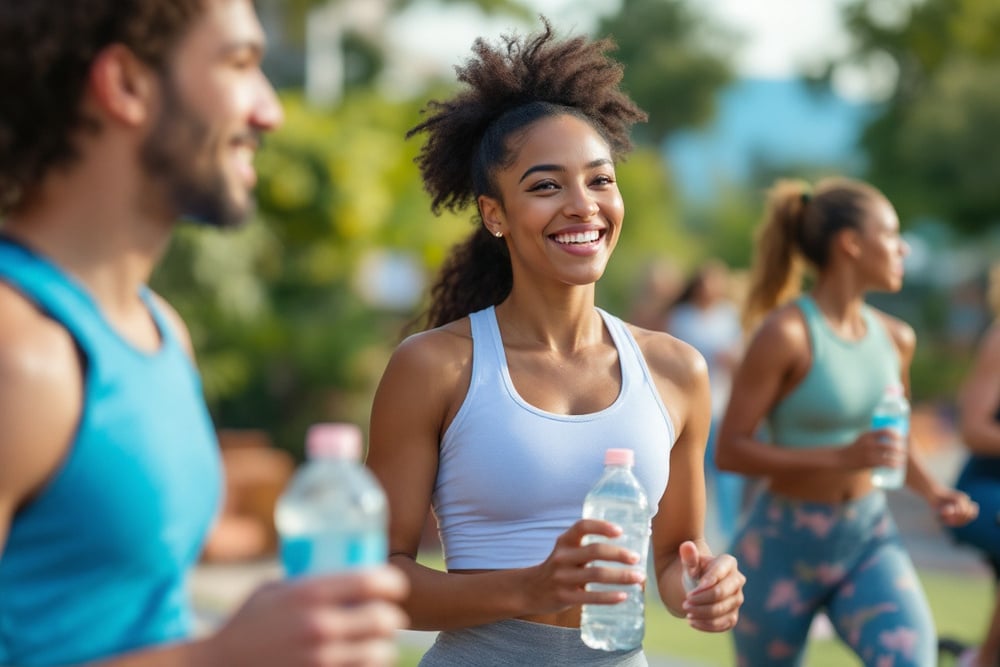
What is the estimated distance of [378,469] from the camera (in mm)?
3234

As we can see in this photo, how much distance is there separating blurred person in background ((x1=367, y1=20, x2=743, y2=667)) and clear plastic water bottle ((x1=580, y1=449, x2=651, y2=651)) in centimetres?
4

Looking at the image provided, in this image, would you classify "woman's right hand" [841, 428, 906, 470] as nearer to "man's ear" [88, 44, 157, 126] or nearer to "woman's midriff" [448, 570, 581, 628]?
"woman's midriff" [448, 570, 581, 628]

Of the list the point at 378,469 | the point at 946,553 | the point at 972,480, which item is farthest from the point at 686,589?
the point at 946,553

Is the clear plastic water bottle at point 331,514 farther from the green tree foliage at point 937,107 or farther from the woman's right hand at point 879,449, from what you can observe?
the green tree foliage at point 937,107

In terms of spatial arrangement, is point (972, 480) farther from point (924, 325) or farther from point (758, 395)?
point (924, 325)

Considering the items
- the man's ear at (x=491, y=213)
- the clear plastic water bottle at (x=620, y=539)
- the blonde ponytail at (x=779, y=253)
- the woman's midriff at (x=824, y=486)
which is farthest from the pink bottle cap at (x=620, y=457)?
the blonde ponytail at (x=779, y=253)

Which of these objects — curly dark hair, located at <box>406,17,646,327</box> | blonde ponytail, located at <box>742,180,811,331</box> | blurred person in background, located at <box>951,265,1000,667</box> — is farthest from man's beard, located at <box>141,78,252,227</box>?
blurred person in background, located at <box>951,265,1000,667</box>

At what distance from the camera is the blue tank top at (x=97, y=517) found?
1.84m

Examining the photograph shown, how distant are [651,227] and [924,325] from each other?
13.7 m

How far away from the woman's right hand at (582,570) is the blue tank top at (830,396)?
2.40m

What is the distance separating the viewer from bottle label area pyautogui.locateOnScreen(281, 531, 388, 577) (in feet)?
5.99

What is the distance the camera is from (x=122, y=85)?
1930 mm

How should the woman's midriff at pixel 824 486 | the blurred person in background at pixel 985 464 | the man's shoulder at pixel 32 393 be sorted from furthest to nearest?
1. the blurred person in background at pixel 985 464
2. the woman's midriff at pixel 824 486
3. the man's shoulder at pixel 32 393

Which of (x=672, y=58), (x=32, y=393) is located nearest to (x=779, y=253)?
(x=32, y=393)
